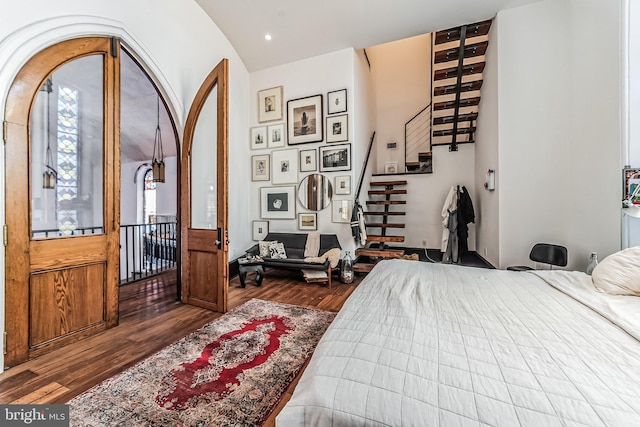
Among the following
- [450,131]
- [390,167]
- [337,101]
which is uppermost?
[337,101]

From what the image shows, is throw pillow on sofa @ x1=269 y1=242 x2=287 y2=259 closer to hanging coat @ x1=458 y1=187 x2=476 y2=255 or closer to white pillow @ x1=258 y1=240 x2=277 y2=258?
white pillow @ x1=258 y1=240 x2=277 y2=258

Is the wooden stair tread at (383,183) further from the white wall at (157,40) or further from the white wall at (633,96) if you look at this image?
the white wall at (633,96)

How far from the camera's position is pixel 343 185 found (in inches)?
169

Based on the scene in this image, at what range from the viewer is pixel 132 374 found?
1.73 metres

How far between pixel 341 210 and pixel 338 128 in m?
1.42

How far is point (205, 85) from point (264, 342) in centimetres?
290

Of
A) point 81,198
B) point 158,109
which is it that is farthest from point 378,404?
point 158,109

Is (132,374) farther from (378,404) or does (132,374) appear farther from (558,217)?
(558,217)

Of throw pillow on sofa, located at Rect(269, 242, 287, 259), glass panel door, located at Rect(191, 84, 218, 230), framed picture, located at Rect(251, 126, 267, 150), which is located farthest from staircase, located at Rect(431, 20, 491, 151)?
throw pillow on sofa, located at Rect(269, 242, 287, 259)

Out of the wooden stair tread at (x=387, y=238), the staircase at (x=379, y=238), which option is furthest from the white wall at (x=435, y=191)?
the wooden stair tread at (x=387, y=238)

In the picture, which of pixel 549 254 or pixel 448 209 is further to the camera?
pixel 448 209

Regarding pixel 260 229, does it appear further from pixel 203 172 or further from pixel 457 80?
pixel 457 80

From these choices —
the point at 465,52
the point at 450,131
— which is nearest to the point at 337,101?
the point at 465,52

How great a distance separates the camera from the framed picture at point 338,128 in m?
4.25
